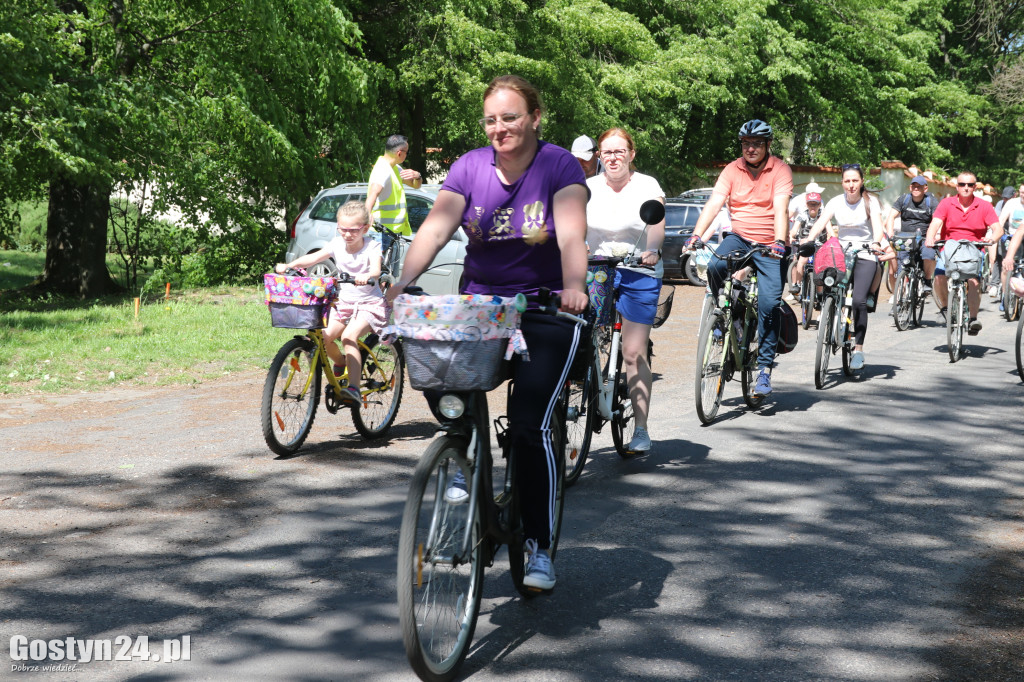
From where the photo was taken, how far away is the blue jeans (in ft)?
27.6

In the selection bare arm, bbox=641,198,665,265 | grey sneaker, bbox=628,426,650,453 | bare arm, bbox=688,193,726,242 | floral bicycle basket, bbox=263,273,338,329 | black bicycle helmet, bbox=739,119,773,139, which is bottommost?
grey sneaker, bbox=628,426,650,453

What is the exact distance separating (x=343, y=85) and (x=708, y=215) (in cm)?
1200

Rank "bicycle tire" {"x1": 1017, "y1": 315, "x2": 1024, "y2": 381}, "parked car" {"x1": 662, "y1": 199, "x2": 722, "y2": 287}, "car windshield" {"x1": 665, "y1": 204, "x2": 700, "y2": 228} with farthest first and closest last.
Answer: "car windshield" {"x1": 665, "y1": 204, "x2": 700, "y2": 228}, "parked car" {"x1": 662, "y1": 199, "x2": 722, "y2": 287}, "bicycle tire" {"x1": 1017, "y1": 315, "x2": 1024, "y2": 381}

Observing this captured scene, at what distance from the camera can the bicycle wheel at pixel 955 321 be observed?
39.9ft

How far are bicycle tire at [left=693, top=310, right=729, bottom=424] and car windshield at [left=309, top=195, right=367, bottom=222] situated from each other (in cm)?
800

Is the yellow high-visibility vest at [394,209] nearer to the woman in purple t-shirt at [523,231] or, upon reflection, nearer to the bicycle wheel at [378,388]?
the bicycle wheel at [378,388]

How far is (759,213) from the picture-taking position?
8.57 m

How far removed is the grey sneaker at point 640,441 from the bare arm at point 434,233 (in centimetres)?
315

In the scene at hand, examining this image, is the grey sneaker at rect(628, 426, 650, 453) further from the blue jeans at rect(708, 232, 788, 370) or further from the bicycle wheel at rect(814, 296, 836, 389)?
the bicycle wheel at rect(814, 296, 836, 389)

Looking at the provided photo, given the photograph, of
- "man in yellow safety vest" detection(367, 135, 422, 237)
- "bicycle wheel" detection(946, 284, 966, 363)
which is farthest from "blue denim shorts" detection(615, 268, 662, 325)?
"bicycle wheel" detection(946, 284, 966, 363)

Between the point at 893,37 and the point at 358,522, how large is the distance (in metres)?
37.5

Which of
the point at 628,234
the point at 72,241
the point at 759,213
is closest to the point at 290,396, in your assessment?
the point at 628,234

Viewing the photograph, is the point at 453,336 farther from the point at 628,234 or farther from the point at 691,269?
the point at 691,269

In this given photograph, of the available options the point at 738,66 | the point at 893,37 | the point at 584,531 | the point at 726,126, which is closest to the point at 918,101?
the point at 893,37
